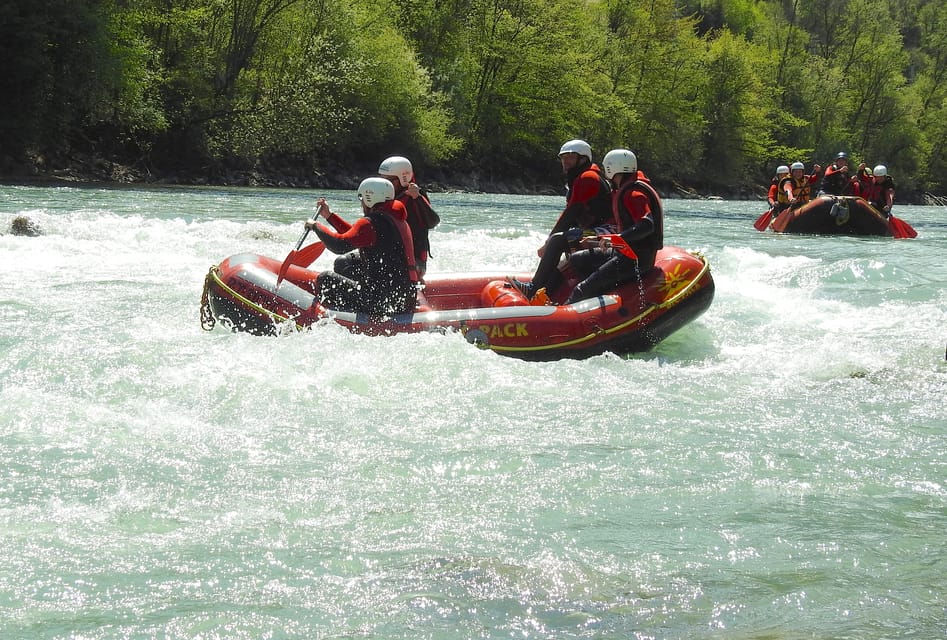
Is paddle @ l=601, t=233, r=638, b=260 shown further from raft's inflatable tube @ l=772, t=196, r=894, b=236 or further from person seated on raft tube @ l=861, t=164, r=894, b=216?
person seated on raft tube @ l=861, t=164, r=894, b=216

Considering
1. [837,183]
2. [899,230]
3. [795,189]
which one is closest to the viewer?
[899,230]

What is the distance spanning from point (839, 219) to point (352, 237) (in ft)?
44.8

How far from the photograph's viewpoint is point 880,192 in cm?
1930

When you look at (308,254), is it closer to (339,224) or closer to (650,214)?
(339,224)

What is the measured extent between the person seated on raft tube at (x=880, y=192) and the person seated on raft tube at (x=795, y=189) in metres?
1.12

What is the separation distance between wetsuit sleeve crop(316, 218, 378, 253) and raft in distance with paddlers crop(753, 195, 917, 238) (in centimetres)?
1339

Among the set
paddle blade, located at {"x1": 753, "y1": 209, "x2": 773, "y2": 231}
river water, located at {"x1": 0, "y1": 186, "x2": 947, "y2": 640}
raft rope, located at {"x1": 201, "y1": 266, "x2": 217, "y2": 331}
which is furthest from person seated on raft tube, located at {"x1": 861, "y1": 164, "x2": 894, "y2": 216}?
raft rope, located at {"x1": 201, "y1": 266, "x2": 217, "y2": 331}

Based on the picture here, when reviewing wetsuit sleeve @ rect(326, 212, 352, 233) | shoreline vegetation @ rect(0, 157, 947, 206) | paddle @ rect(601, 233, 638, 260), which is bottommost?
shoreline vegetation @ rect(0, 157, 947, 206)

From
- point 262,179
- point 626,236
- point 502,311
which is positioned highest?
point 626,236

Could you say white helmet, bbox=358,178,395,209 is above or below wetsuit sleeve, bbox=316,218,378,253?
above

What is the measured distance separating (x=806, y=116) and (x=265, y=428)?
177 feet

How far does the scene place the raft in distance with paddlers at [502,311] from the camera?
7031 mm

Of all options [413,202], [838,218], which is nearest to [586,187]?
[413,202]

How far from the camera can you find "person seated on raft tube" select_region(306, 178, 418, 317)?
6910 millimetres
